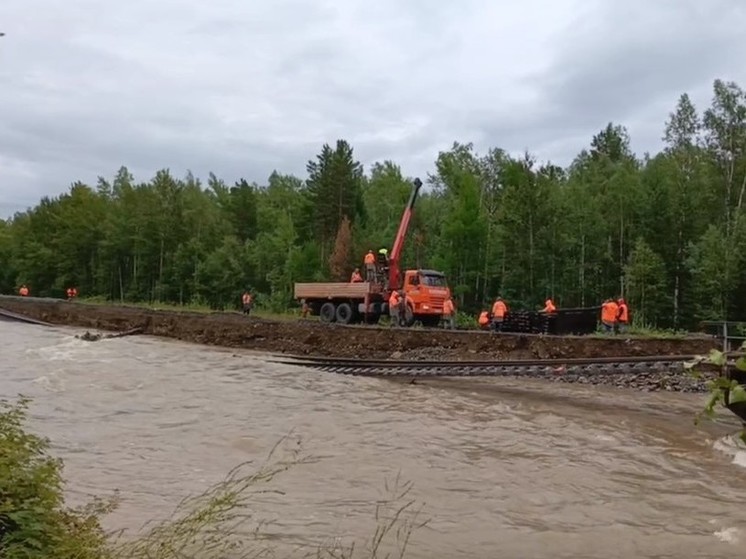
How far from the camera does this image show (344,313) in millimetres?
29984

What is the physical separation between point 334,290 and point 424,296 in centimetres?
450

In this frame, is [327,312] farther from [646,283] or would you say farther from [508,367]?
[646,283]

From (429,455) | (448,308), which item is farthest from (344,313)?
(429,455)

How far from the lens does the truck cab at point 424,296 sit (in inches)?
1069

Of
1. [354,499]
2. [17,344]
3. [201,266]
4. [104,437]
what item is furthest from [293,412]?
[201,266]

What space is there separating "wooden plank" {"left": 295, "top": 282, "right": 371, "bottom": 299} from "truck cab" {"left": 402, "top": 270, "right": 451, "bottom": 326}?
1.90 metres

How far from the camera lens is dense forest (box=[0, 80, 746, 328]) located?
134ft

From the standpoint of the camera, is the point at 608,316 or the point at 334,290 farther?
the point at 334,290

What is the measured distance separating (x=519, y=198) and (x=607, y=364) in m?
25.4

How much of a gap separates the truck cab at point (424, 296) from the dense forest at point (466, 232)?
15289 millimetres

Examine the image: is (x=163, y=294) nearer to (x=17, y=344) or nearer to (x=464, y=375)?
(x=17, y=344)

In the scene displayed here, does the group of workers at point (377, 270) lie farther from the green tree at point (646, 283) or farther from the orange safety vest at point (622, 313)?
the green tree at point (646, 283)

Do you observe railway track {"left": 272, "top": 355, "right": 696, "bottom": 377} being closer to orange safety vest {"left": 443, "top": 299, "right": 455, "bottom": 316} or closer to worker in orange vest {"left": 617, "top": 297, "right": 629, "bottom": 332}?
worker in orange vest {"left": 617, "top": 297, "right": 629, "bottom": 332}

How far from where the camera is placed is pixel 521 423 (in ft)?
45.6
